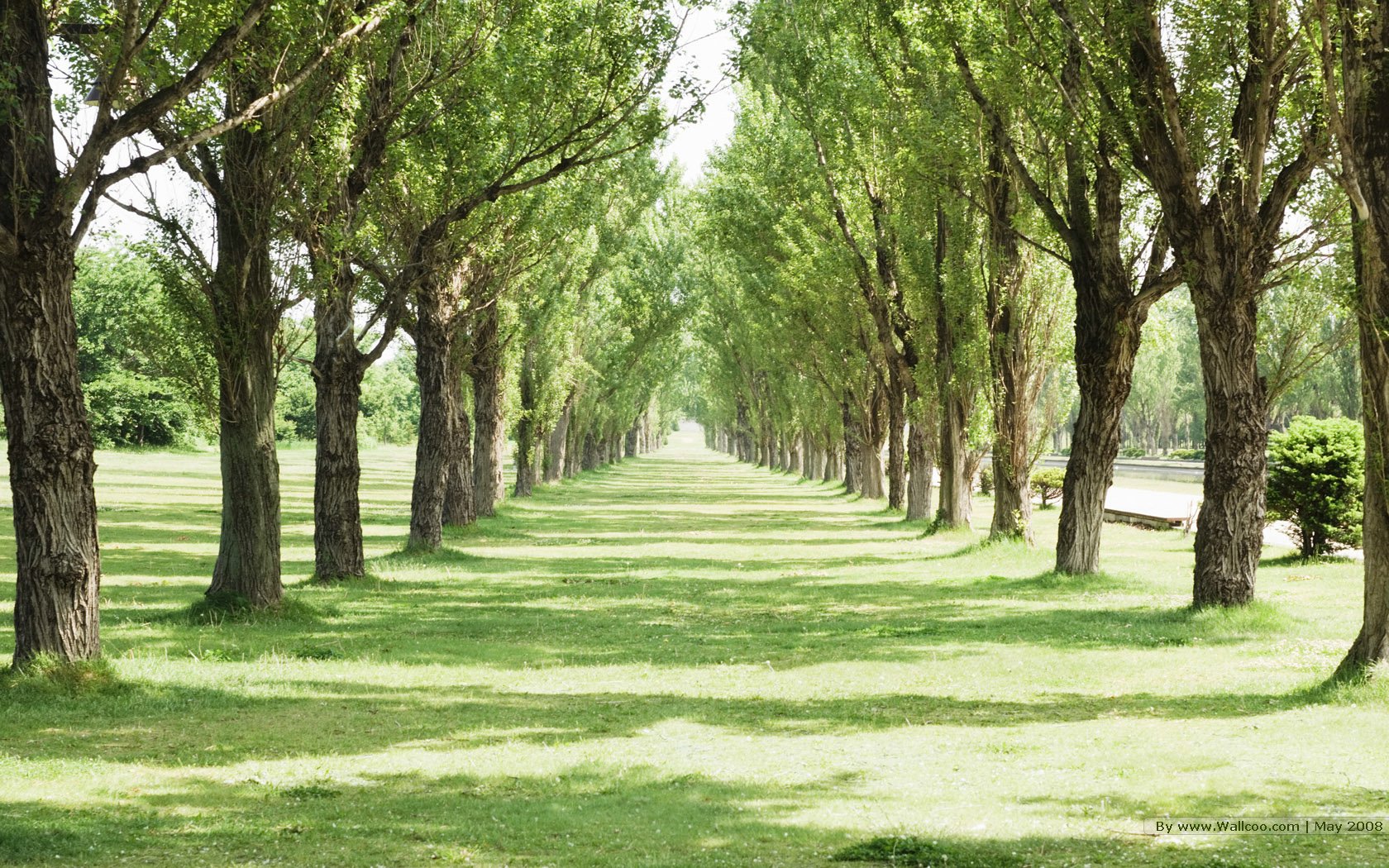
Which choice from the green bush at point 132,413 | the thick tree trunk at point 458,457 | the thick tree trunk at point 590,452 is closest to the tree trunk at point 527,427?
the thick tree trunk at point 458,457

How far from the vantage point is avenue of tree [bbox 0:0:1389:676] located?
34.6 feet

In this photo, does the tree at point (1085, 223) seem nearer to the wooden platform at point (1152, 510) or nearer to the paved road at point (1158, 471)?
the wooden platform at point (1152, 510)

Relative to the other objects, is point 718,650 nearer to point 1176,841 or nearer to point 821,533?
point 1176,841

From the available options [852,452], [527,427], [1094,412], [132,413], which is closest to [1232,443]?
[1094,412]

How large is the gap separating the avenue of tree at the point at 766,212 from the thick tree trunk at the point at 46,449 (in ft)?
0.10

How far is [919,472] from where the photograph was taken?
108 feet

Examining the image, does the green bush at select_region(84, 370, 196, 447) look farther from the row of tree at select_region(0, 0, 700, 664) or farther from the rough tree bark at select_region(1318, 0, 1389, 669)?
the rough tree bark at select_region(1318, 0, 1389, 669)

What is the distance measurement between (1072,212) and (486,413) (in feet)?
60.7

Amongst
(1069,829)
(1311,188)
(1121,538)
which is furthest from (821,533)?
(1069,829)

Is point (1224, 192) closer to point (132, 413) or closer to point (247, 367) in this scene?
point (247, 367)

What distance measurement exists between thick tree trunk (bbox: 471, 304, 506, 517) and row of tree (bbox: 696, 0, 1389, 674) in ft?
26.4

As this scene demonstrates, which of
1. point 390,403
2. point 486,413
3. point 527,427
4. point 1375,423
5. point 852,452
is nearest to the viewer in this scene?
point 1375,423

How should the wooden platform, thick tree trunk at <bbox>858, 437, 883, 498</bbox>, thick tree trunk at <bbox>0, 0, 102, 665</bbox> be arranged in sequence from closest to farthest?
1. thick tree trunk at <bbox>0, 0, 102, 665</bbox>
2. the wooden platform
3. thick tree trunk at <bbox>858, 437, 883, 498</bbox>

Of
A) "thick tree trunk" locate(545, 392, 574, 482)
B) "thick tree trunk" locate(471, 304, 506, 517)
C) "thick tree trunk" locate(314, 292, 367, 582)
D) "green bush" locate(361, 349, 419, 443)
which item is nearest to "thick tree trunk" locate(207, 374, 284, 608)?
"thick tree trunk" locate(314, 292, 367, 582)
